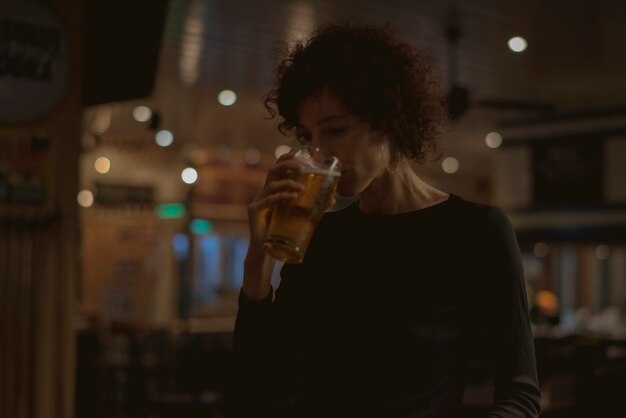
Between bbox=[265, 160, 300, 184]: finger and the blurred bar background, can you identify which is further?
the blurred bar background

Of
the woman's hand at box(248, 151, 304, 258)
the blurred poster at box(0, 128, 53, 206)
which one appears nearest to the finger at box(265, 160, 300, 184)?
the woman's hand at box(248, 151, 304, 258)

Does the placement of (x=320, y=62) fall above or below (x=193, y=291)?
above

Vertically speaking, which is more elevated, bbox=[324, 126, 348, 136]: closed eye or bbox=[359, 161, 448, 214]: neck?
bbox=[324, 126, 348, 136]: closed eye

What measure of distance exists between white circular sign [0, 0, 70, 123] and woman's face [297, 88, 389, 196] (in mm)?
2575

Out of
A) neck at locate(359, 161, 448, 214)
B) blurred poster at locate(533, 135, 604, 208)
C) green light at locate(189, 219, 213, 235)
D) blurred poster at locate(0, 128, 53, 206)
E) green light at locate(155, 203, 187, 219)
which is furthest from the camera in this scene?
green light at locate(189, 219, 213, 235)

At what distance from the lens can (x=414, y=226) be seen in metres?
1.65

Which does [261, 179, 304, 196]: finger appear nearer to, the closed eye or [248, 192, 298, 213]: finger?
[248, 192, 298, 213]: finger

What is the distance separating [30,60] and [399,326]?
2839 mm

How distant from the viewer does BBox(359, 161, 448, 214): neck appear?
1.68 metres

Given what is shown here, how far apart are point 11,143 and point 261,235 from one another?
2559mm


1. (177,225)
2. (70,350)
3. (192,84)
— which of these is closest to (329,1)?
(192,84)

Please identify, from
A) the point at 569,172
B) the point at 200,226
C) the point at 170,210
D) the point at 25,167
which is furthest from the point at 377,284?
the point at 200,226

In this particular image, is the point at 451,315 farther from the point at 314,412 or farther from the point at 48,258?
the point at 48,258

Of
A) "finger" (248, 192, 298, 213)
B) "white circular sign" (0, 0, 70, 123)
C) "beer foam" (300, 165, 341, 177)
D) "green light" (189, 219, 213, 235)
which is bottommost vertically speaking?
"green light" (189, 219, 213, 235)
